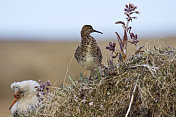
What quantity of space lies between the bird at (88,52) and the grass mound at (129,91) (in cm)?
136

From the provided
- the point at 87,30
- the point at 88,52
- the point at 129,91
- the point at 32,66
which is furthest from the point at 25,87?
the point at 32,66

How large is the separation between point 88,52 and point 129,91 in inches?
74.5

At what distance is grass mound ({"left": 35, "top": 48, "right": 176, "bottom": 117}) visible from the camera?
8.87 feet

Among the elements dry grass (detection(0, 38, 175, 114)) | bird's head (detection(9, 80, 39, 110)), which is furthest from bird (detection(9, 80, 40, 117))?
dry grass (detection(0, 38, 175, 114))

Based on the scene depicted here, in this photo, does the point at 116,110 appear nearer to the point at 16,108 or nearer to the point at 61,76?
the point at 16,108

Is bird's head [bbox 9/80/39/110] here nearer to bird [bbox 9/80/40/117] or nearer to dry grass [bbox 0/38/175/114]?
bird [bbox 9/80/40/117]

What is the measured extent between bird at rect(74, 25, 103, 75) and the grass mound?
136 centimetres

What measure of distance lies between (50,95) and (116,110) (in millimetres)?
867

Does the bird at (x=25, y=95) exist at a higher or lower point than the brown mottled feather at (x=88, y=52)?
lower

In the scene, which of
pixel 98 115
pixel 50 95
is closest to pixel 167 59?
pixel 98 115

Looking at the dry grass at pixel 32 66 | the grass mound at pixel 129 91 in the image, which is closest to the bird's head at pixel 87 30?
the grass mound at pixel 129 91

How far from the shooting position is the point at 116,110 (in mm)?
2842

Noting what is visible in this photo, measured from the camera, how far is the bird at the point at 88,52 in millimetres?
4570

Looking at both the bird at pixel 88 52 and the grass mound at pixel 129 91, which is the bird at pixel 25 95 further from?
the grass mound at pixel 129 91
